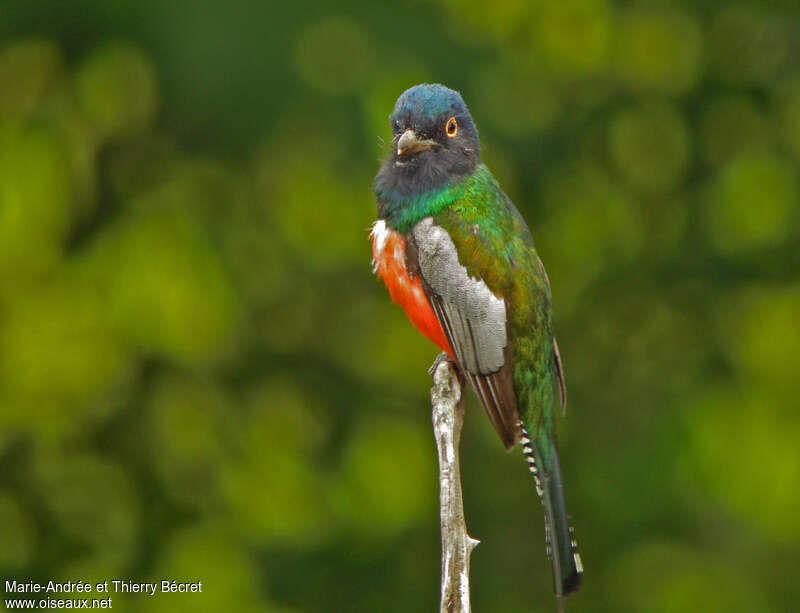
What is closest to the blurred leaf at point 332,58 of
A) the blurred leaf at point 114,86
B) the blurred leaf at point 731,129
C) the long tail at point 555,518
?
the blurred leaf at point 114,86

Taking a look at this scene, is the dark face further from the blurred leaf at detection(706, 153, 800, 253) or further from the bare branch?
the blurred leaf at detection(706, 153, 800, 253)

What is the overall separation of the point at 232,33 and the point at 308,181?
1.02 m

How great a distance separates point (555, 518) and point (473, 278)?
0.84m

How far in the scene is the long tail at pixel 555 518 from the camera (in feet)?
11.4

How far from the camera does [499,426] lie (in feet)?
12.0

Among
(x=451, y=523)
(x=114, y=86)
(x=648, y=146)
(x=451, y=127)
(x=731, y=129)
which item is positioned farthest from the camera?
(x=731, y=129)

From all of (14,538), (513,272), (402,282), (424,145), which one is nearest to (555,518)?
(513,272)

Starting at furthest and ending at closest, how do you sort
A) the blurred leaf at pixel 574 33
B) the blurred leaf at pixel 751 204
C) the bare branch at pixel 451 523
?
the blurred leaf at pixel 751 204 < the blurred leaf at pixel 574 33 < the bare branch at pixel 451 523

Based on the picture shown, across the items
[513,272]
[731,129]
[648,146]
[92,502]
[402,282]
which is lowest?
[513,272]

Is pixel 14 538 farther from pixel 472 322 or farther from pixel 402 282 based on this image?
pixel 472 322

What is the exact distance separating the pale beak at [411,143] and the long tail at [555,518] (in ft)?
3.40

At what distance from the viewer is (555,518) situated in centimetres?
358

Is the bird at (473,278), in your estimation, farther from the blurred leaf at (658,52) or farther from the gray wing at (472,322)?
the blurred leaf at (658,52)

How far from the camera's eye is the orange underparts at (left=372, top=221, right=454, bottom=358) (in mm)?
3742
